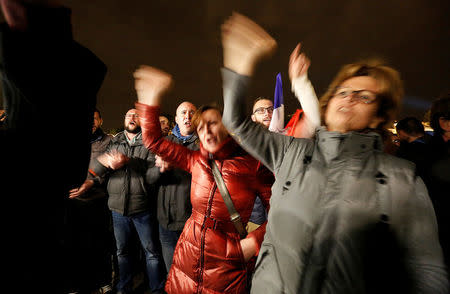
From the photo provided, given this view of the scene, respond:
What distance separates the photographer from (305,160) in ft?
3.69

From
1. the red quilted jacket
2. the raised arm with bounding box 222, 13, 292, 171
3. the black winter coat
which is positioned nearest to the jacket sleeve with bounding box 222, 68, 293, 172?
the raised arm with bounding box 222, 13, 292, 171

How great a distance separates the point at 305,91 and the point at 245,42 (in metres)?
0.85

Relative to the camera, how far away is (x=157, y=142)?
219 cm

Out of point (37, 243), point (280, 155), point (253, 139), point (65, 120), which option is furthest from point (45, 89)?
point (280, 155)

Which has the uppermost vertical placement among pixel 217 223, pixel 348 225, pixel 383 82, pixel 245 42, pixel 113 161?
pixel 245 42

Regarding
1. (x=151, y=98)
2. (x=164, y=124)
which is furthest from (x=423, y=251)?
(x=164, y=124)

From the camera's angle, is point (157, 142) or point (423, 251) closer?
point (423, 251)

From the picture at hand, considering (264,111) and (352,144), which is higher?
(264,111)

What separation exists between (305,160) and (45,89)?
119 cm

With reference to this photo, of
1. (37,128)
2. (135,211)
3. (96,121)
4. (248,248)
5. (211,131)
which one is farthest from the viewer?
(96,121)

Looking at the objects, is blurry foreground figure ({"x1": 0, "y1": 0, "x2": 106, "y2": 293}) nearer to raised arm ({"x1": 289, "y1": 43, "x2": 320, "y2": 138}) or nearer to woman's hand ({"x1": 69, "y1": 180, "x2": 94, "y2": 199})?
raised arm ({"x1": 289, "y1": 43, "x2": 320, "y2": 138})

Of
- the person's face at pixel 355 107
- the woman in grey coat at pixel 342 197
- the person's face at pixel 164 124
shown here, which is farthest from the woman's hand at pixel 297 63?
the person's face at pixel 164 124

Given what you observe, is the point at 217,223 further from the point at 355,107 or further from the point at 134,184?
the point at 134,184

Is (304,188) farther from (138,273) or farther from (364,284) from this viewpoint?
(138,273)
